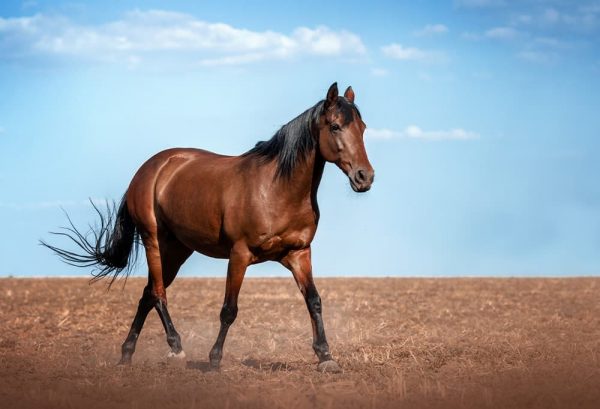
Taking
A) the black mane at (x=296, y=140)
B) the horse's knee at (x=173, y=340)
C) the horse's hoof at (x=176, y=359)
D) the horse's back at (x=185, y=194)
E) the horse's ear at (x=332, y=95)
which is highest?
the horse's ear at (x=332, y=95)

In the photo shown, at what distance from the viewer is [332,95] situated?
881cm

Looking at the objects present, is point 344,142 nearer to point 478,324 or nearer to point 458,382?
point 458,382

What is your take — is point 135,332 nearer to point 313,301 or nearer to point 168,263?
point 168,263

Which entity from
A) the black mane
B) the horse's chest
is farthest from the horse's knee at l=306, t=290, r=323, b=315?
the black mane

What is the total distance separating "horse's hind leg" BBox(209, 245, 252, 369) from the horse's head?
4.51 ft

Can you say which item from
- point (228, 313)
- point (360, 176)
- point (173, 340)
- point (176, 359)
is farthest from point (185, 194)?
point (360, 176)

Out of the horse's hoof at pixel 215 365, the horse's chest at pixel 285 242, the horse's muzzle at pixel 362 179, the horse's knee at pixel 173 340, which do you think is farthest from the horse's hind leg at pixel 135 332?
the horse's muzzle at pixel 362 179

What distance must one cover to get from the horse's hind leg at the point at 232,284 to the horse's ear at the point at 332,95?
178cm

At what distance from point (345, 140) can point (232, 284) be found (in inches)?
77.6

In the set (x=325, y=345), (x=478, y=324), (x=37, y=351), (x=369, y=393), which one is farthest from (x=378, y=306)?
(x=369, y=393)

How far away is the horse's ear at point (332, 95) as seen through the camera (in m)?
8.76

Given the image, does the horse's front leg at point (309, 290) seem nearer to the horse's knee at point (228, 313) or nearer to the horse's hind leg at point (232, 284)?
the horse's hind leg at point (232, 284)

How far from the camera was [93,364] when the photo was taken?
425 inches

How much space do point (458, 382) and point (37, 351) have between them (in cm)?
646
